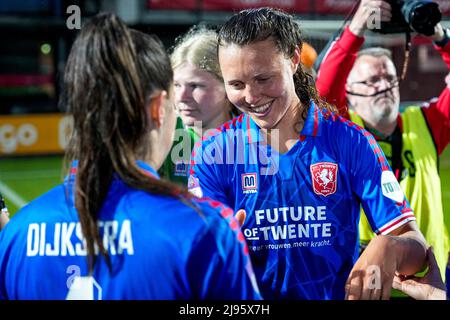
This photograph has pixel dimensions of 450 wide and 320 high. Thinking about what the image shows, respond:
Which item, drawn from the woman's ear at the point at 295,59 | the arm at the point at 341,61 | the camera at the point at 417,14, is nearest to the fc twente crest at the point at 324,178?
the woman's ear at the point at 295,59

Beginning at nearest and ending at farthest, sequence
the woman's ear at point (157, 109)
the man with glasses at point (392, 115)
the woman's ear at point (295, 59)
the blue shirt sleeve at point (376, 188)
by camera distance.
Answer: the woman's ear at point (157, 109)
the blue shirt sleeve at point (376, 188)
the woman's ear at point (295, 59)
the man with glasses at point (392, 115)

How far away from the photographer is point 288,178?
2.41 meters

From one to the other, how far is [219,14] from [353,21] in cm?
1257

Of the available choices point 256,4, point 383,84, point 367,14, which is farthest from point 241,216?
point 256,4

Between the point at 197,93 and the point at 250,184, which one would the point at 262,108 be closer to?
the point at 250,184

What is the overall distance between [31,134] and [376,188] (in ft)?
40.8

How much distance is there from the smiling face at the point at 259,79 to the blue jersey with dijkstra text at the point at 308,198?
0.41ft

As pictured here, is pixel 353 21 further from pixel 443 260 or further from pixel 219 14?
pixel 219 14

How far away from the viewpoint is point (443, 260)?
11.3 feet

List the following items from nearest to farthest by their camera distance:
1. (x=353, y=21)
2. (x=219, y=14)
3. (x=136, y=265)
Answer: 1. (x=136, y=265)
2. (x=353, y=21)
3. (x=219, y=14)

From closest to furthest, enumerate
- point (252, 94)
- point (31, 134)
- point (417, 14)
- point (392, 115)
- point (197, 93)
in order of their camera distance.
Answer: point (252, 94) → point (417, 14) → point (197, 93) → point (392, 115) → point (31, 134)

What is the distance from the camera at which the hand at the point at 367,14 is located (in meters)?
3.17

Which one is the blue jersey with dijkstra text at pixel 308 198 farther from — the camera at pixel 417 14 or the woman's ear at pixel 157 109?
the camera at pixel 417 14

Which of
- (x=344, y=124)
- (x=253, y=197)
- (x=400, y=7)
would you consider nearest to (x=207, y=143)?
(x=253, y=197)
